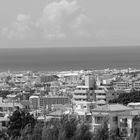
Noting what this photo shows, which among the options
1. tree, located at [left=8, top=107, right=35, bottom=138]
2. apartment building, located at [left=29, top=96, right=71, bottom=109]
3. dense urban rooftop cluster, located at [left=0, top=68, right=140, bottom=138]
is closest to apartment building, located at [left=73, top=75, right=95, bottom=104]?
dense urban rooftop cluster, located at [left=0, top=68, right=140, bottom=138]

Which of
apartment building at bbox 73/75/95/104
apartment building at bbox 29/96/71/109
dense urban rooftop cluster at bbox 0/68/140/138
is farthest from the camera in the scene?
apartment building at bbox 29/96/71/109

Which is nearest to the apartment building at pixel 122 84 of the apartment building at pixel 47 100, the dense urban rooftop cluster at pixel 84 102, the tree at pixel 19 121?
the dense urban rooftop cluster at pixel 84 102

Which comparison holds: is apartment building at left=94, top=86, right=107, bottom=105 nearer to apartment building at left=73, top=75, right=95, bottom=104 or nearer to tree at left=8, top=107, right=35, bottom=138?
apartment building at left=73, top=75, right=95, bottom=104

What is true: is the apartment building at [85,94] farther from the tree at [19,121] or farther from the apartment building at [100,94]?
the tree at [19,121]

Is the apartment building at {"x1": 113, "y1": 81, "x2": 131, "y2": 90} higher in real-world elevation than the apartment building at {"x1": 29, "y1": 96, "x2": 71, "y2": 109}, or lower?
higher

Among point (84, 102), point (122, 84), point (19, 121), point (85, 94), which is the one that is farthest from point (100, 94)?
point (19, 121)

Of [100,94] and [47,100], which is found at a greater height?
[100,94]

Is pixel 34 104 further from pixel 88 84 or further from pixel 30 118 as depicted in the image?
pixel 30 118

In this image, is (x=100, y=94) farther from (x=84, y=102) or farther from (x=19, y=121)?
(x=19, y=121)
